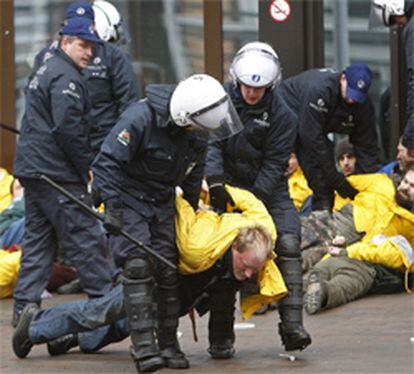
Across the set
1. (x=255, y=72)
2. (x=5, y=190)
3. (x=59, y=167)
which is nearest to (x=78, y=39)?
(x=59, y=167)

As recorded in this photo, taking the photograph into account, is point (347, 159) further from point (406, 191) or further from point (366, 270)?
point (366, 270)

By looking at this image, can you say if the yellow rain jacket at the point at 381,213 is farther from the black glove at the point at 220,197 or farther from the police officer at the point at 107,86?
the black glove at the point at 220,197

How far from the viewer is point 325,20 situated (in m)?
12.2

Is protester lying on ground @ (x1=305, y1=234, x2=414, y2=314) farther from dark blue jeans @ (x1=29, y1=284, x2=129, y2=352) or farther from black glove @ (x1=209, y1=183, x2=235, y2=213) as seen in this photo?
dark blue jeans @ (x1=29, y1=284, x2=129, y2=352)

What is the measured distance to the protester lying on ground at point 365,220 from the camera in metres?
9.94


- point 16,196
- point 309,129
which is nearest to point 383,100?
point 309,129

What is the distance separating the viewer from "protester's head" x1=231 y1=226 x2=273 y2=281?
7340 millimetres

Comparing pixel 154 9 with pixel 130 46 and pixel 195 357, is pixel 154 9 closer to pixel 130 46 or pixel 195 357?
pixel 130 46

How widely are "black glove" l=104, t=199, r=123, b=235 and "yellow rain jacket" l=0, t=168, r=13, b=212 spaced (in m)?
4.48

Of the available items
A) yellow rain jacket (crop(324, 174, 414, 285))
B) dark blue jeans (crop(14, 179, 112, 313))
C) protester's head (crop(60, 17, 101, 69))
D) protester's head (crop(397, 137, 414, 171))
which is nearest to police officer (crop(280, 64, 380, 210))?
yellow rain jacket (crop(324, 174, 414, 285))

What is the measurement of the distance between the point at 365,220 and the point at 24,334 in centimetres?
307

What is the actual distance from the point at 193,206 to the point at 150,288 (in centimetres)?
72

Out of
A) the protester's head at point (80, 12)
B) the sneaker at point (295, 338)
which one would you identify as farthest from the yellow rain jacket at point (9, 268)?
the sneaker at point (295, 338)

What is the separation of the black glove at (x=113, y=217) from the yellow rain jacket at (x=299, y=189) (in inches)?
145
